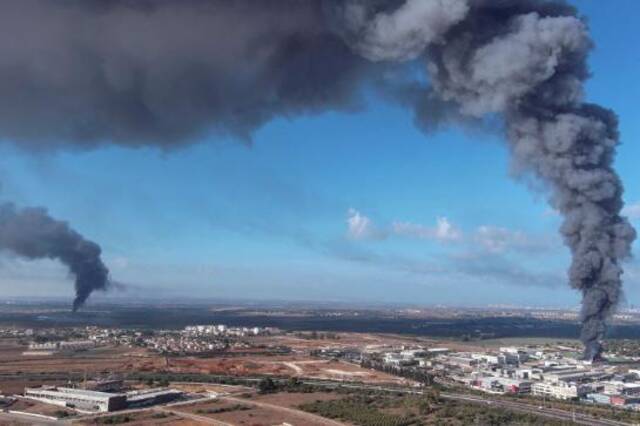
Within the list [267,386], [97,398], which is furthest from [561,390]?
[97,398]

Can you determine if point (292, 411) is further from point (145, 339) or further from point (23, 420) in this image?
point (145, 339)

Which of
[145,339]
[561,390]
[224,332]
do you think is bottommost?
[561,390]

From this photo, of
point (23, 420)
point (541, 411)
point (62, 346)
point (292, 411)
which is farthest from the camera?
point (62, 346)

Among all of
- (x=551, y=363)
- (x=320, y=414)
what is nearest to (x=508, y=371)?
(x=551, y=363)

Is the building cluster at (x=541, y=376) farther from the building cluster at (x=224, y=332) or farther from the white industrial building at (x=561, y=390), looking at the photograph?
the building cluster at (x=224, y=332)

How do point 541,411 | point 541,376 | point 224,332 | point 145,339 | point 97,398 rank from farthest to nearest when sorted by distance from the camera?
1. point 224,332
2. point 145,339
3. point 541,376
4. point 541,411
5. point 97,398

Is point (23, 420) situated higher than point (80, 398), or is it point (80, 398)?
point (80, 398)

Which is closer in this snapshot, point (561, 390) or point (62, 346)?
point (561, 390)

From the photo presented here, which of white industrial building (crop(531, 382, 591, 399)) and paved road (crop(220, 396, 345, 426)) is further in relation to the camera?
white industrial building (crop(531, 382, 591, 399))

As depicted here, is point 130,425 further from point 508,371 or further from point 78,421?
point 508,371

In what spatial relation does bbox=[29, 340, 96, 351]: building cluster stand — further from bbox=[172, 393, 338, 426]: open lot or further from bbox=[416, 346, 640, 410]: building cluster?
bbox=[172, 393, 338, 426]: open lot

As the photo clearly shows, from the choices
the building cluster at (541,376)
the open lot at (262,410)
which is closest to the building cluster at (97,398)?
the open lot at (262,410)

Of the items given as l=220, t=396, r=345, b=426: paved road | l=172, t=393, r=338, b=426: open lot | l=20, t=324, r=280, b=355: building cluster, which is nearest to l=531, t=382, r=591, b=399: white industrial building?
l=172, t=393, r=338, b=426: open lot
